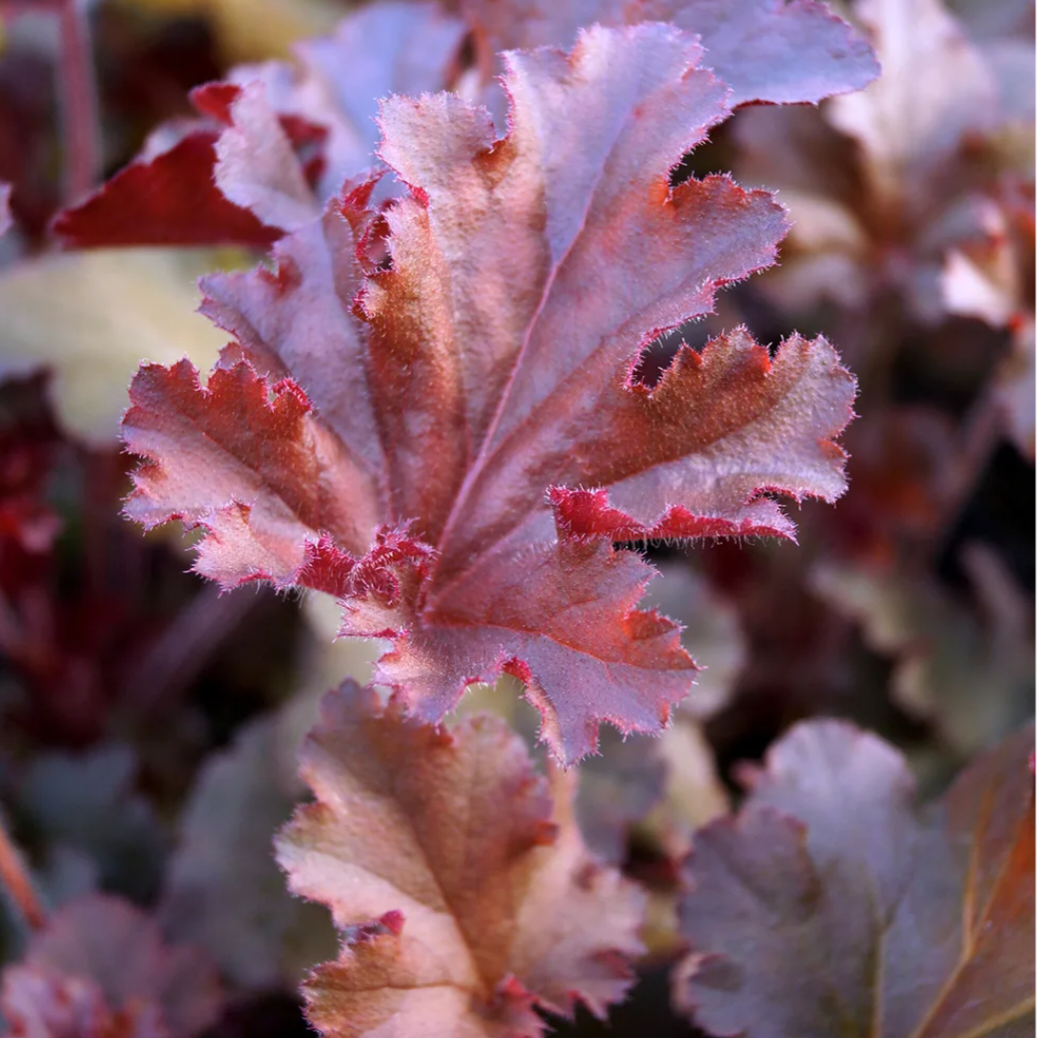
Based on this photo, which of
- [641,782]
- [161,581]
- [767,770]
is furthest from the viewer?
[161,581]

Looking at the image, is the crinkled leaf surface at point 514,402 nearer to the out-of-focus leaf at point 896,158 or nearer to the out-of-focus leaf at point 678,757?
the out-of-focus leaf at point 678,757

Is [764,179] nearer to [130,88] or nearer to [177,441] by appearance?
[177,441]

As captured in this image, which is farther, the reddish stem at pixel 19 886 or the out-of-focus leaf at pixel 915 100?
the out-of-focus leaf at pixel 915 100

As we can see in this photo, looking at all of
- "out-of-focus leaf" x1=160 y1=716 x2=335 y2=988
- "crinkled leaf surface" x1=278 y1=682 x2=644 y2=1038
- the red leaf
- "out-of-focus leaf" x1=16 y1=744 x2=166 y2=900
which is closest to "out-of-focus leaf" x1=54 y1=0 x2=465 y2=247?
the red leaf

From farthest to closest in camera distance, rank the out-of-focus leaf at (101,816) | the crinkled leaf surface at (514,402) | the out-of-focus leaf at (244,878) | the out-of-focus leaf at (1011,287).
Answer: the out-of-focus leaf at (101,816), the out-of-focus leaf at (1011,287), the out-of-focus leaf at (244,878), the crinkled leaf surface at (514,402)

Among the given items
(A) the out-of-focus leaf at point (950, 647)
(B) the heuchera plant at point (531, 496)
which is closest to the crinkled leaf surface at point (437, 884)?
(B) the heuchera plant at point (531, 496)

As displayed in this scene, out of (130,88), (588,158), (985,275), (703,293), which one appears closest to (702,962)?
(703,293)
